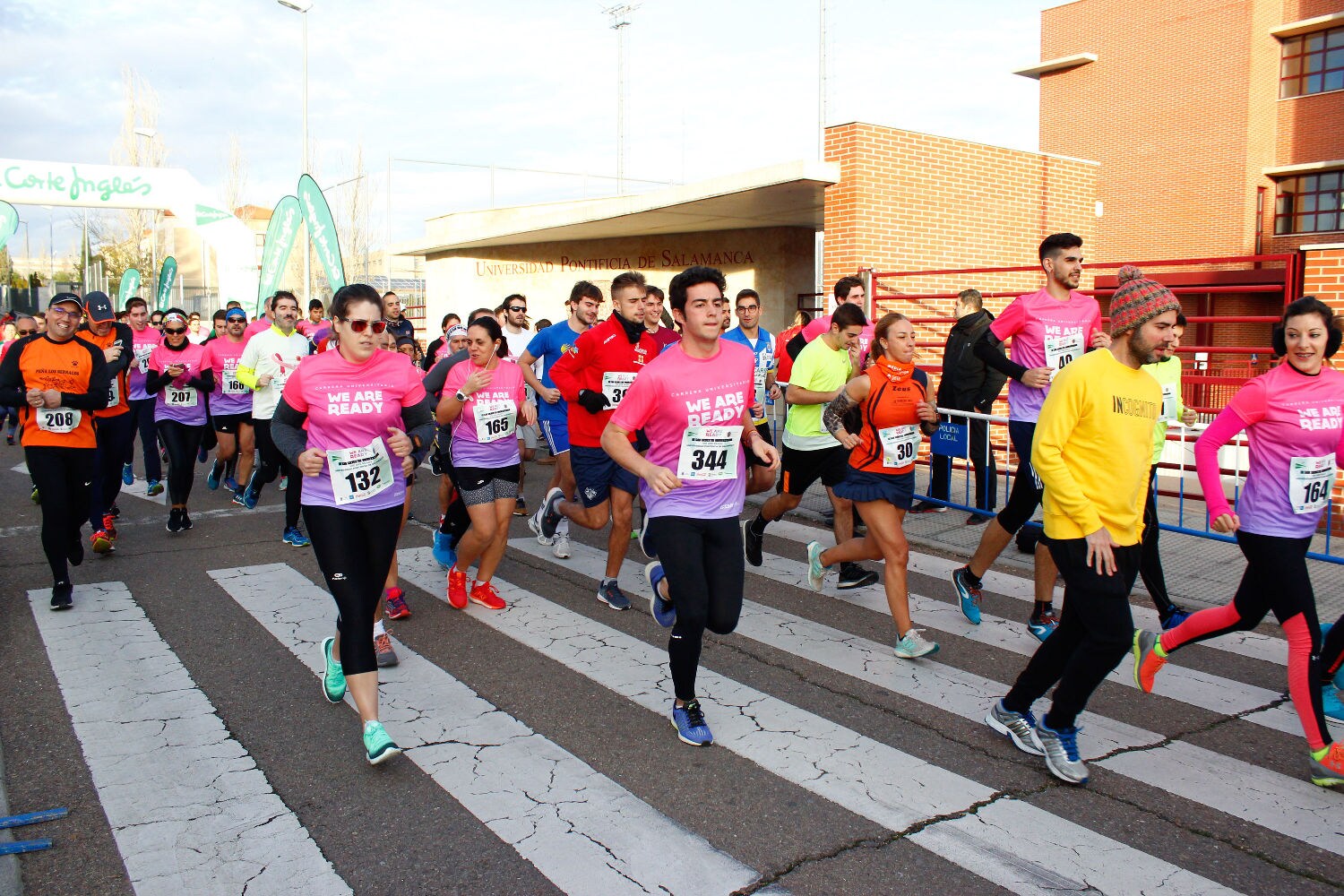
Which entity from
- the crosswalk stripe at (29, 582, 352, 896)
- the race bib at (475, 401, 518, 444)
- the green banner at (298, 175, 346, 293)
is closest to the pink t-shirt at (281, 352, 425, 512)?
the crosswalk stripe at (29, 582, 352, 896)

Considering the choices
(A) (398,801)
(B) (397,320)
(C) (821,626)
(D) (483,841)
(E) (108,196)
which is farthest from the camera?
(E) (108,196)

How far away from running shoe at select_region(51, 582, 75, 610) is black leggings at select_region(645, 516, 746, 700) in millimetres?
4343

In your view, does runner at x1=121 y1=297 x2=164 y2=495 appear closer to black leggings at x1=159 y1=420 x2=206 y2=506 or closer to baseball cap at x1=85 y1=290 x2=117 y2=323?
black leggings at x1=159 y1=420 x2=206 y2=506

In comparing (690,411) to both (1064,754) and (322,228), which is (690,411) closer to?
(1064,754)


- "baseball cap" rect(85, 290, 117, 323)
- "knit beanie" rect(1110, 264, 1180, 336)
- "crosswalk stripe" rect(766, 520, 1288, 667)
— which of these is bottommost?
"crosswalk stripe" rect(766, 520, 1288, 667)

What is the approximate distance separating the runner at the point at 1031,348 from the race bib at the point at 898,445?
28.2 inches

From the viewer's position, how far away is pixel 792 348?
9.77 meters

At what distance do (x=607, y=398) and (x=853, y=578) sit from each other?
212cm

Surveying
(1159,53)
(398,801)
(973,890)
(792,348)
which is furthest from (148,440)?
(1159,53)

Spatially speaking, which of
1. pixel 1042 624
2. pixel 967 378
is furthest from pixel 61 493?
pixel 967 378

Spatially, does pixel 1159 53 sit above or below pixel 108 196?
above

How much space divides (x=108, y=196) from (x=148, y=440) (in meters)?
13.8

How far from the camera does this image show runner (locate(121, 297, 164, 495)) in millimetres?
10289

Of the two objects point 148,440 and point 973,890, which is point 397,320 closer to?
point 148,440
